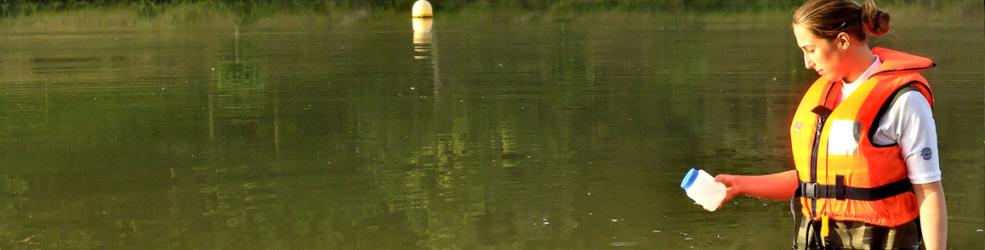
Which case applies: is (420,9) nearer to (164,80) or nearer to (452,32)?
(452,32)

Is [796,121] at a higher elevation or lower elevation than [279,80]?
higher

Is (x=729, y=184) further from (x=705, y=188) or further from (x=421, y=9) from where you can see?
(x=421, y=9)

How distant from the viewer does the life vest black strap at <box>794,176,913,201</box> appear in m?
3.85

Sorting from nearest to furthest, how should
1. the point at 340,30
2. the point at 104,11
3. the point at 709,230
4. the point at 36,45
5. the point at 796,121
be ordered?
the point at 796,121
the point at 709,230
the point at 36,45
the point at 340,30
the point at 104,11

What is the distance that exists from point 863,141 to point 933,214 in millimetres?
268

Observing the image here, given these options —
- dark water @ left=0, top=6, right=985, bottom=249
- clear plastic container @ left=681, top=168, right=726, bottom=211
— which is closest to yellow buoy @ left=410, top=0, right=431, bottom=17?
dark water @ left=0, top=6, right=985, bottom=249

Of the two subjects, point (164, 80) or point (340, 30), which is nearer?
point (164, 80)

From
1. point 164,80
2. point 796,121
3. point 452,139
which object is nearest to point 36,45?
point 164,80

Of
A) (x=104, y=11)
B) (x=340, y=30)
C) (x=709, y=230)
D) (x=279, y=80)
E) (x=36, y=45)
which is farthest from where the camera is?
(x=104, y=11)

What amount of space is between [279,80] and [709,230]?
12022 millimetres

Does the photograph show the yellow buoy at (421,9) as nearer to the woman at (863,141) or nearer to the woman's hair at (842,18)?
the woman at (863,141)

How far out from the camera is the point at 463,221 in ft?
28.1

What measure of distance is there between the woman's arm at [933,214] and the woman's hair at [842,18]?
1.43 feet

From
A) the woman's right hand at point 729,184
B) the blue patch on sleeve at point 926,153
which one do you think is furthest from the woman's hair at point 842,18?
the woman's right hand at point 729,184
